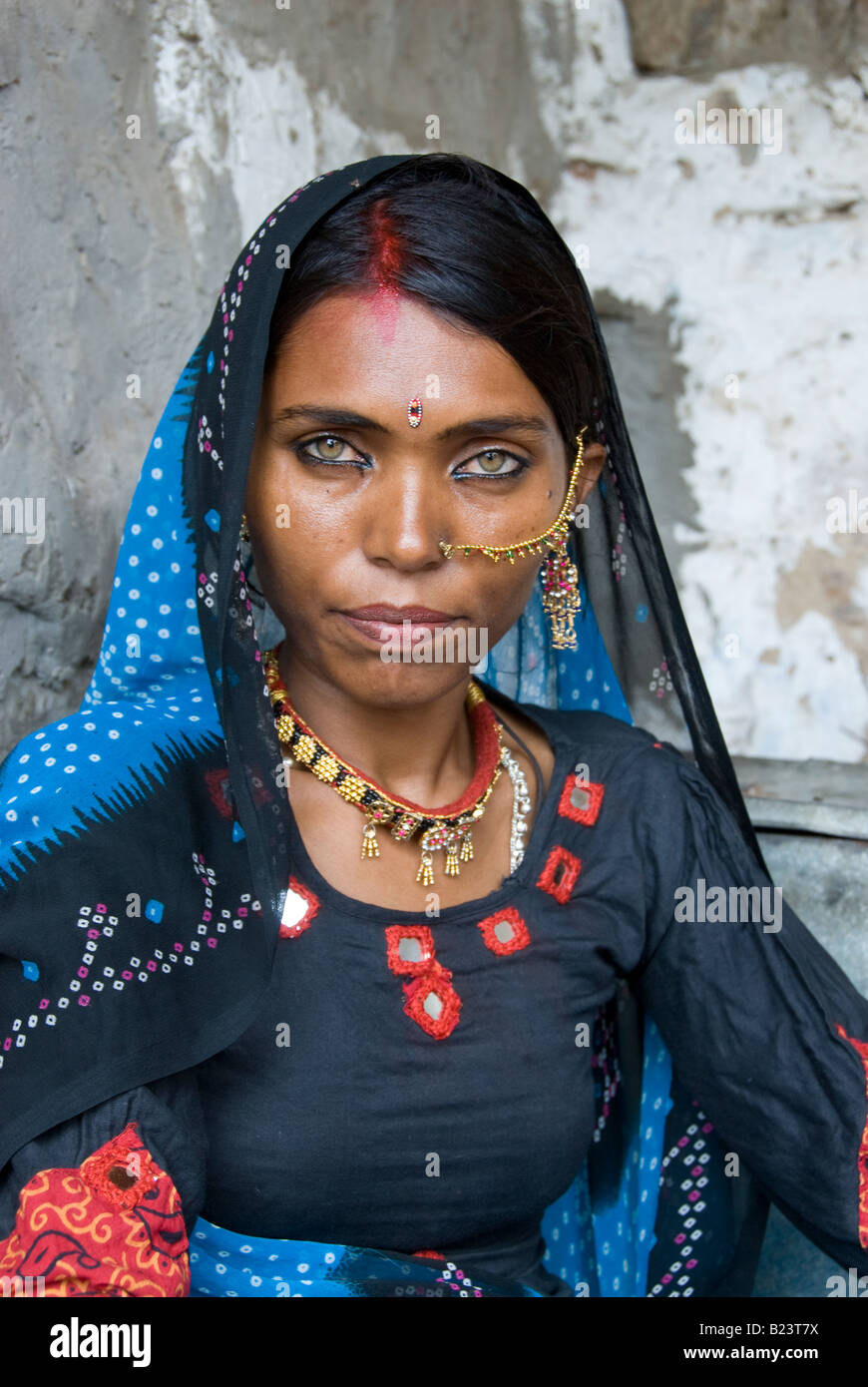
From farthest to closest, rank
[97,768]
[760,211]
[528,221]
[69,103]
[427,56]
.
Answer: [760,211], [427,56], [69,103], [528,221], [97,768]

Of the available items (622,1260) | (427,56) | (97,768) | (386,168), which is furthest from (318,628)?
(427,56)

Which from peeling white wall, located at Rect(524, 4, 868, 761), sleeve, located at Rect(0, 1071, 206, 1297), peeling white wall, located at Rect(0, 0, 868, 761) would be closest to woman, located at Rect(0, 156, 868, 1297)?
sleeve, located at Rect(0, 1071, 206, 1297)

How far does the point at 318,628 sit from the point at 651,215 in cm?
183

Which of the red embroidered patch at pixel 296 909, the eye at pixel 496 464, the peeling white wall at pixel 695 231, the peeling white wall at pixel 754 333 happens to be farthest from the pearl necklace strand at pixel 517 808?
the peeling white wall at pixel 754 333

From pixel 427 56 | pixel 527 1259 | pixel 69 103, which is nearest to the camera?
pixel 527 1259

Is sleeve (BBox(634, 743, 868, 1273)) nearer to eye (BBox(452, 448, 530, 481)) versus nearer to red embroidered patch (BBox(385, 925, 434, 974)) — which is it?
red embroidered patch (BBox(385, 925, 434, 974))

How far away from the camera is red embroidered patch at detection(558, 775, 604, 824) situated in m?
1.50

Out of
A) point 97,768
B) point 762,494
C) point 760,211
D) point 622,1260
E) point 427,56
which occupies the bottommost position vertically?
point 622,1260

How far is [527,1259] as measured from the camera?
1.41 metres

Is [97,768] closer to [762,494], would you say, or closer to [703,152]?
[762,494]

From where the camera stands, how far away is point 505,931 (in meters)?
1.38

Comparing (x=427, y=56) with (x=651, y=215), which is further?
(x=651, y=215)

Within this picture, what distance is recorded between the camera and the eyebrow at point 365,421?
3.84 feet

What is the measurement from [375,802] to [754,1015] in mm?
509
